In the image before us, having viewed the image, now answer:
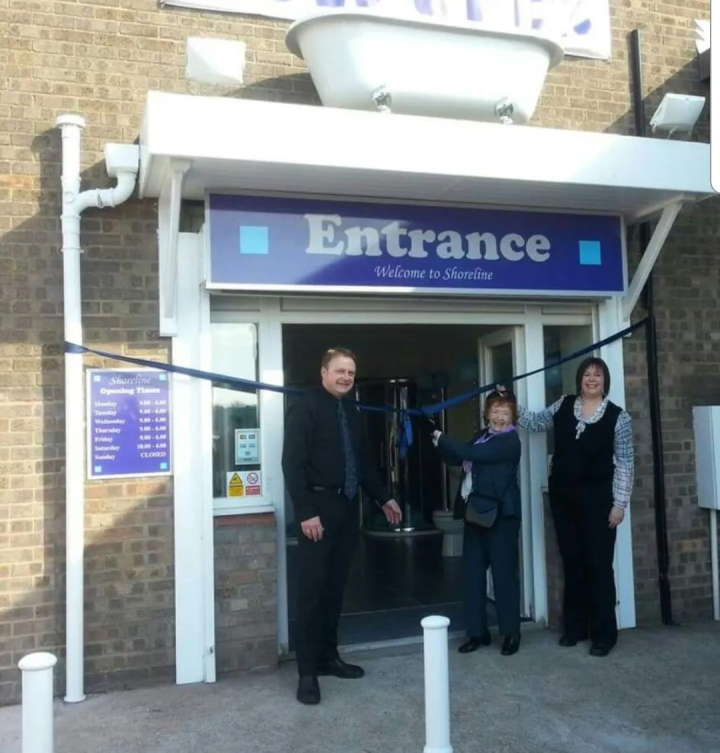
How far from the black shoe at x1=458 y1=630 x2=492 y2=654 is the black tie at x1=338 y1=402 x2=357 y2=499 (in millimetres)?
1329

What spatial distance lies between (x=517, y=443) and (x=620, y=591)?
56.4 inches

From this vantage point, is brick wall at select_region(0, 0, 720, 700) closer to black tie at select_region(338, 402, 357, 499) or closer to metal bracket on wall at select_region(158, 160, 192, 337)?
metal bracket on wall at select_region(158, 160, 192, 337)

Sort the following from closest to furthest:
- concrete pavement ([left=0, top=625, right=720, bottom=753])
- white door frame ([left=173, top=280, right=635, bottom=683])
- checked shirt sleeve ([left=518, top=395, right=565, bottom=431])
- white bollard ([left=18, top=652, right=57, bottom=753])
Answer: white bollard ([left=18, top=652, right=57, bottom=753]) → concrete pavement ([left=0, top=625, right=720, bottom=753]) → white door frame ([left=173, top=280, right=635, bottom=683]) → checked shirt sleeve ([left=518, top=395, right=565, bottom=431])

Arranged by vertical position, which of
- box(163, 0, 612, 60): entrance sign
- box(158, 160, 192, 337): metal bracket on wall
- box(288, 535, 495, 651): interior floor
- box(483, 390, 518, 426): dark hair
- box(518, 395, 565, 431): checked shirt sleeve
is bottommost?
box(288, 535, 495, 651): interior floor

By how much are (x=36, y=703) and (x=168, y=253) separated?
269 cm

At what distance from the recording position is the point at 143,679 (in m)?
4.82

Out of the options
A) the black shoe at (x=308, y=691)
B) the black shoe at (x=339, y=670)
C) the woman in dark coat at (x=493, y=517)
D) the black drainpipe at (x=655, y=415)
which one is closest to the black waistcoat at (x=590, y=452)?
the woman in dark coat at (x=493, y=517)

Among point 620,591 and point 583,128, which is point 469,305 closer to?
point 583,128

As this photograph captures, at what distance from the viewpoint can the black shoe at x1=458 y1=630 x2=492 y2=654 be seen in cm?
530

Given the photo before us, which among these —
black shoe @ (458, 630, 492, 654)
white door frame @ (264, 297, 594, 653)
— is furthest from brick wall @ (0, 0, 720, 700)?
black shoe @ (458, 630, 492, 654)

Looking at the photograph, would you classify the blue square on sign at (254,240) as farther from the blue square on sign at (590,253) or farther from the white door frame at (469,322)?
the blue square on sign at (590,253)

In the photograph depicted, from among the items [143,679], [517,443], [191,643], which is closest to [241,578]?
[191,643]

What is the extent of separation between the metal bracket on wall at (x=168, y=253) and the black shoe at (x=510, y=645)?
2.80m

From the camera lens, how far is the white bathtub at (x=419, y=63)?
187 inches
